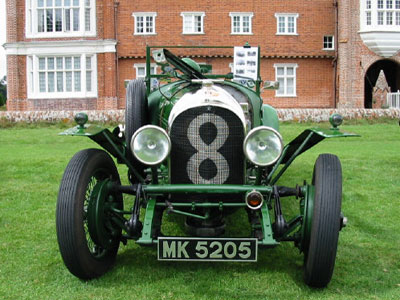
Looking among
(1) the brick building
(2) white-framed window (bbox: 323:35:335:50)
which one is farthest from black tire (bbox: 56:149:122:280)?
(2) white-framed window (bbox: 323:35:335:50)

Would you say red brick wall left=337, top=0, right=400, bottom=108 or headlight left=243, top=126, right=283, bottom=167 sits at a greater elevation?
red brick wall left=337, top=0, right=400, bottom=108

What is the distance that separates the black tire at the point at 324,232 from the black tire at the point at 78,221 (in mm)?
1670

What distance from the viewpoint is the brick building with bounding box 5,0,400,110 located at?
86.7 ft

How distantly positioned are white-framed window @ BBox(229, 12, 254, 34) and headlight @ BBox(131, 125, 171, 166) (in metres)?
23.9

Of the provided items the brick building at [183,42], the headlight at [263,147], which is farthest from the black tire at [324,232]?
the brick building at [183,42]

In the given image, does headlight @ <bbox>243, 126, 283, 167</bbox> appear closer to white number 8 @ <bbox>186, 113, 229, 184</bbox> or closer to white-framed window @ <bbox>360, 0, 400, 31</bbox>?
white number 8 @ <bbox>186, 113, 229, 184</bbox>

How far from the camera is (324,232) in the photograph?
374 centimetres

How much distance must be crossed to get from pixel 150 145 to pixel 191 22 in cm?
2390

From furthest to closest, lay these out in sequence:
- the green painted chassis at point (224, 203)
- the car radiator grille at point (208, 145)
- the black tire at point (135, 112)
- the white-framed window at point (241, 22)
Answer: the white-framed window at point (241, 22) → the black tire at point (135, 112) → the car radiator grille at point (208, 145) → the green painted chassis at point (224, 203)

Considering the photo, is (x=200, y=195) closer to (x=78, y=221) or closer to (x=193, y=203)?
(x=193, y=203)

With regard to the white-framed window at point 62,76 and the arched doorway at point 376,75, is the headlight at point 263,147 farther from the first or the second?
the arched doorway at point 376,75

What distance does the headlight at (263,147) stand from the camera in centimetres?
405

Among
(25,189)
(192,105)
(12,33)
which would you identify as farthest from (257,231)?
(12,33)

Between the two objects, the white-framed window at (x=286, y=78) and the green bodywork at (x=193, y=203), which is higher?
the white-framed window at (x=286, y=78)
